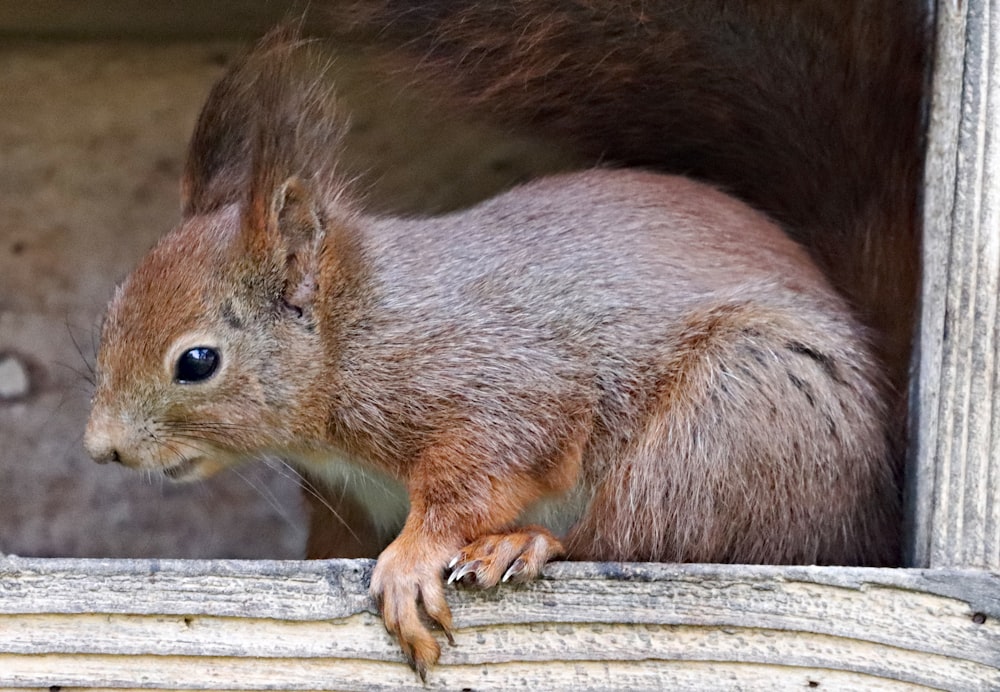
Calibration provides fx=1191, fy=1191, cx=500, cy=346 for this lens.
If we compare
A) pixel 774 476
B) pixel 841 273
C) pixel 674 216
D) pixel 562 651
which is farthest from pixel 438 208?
pixel 562 651

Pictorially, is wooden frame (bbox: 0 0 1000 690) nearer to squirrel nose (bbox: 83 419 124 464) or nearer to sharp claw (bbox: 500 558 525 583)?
sharp claw (bbox: 500 558 525 583)

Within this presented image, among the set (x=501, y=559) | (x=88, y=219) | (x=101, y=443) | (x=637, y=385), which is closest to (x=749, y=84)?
(x=637, y=385)

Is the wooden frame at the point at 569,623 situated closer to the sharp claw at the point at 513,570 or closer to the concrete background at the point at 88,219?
the sharp claw at the point at 513,570

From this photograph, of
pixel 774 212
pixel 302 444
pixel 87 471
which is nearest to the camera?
pixel 302 444

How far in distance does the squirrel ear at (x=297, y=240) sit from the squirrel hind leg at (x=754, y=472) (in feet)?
1.41

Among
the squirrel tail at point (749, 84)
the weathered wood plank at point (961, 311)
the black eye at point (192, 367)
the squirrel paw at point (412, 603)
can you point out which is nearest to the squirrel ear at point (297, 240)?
the black eye at point (192, 367)

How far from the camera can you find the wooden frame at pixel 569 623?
1104 millimetres

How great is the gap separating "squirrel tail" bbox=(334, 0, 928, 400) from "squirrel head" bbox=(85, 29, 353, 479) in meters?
0.15

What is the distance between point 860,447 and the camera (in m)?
1.33

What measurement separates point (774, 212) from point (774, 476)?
53cm

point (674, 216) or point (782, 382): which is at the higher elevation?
point (674, 216)

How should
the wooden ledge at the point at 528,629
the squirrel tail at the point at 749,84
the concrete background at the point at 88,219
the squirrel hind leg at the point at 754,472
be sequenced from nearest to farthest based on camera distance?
the wooden ledge at the point at 528,629 → the squirrel hind leg at the point at 754,472 → the squirrel tail at the point at 749,84 → the concrete background at the point at 88,219

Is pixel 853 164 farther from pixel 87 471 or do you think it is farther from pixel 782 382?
pixel 87 471

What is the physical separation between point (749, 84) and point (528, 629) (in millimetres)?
810
